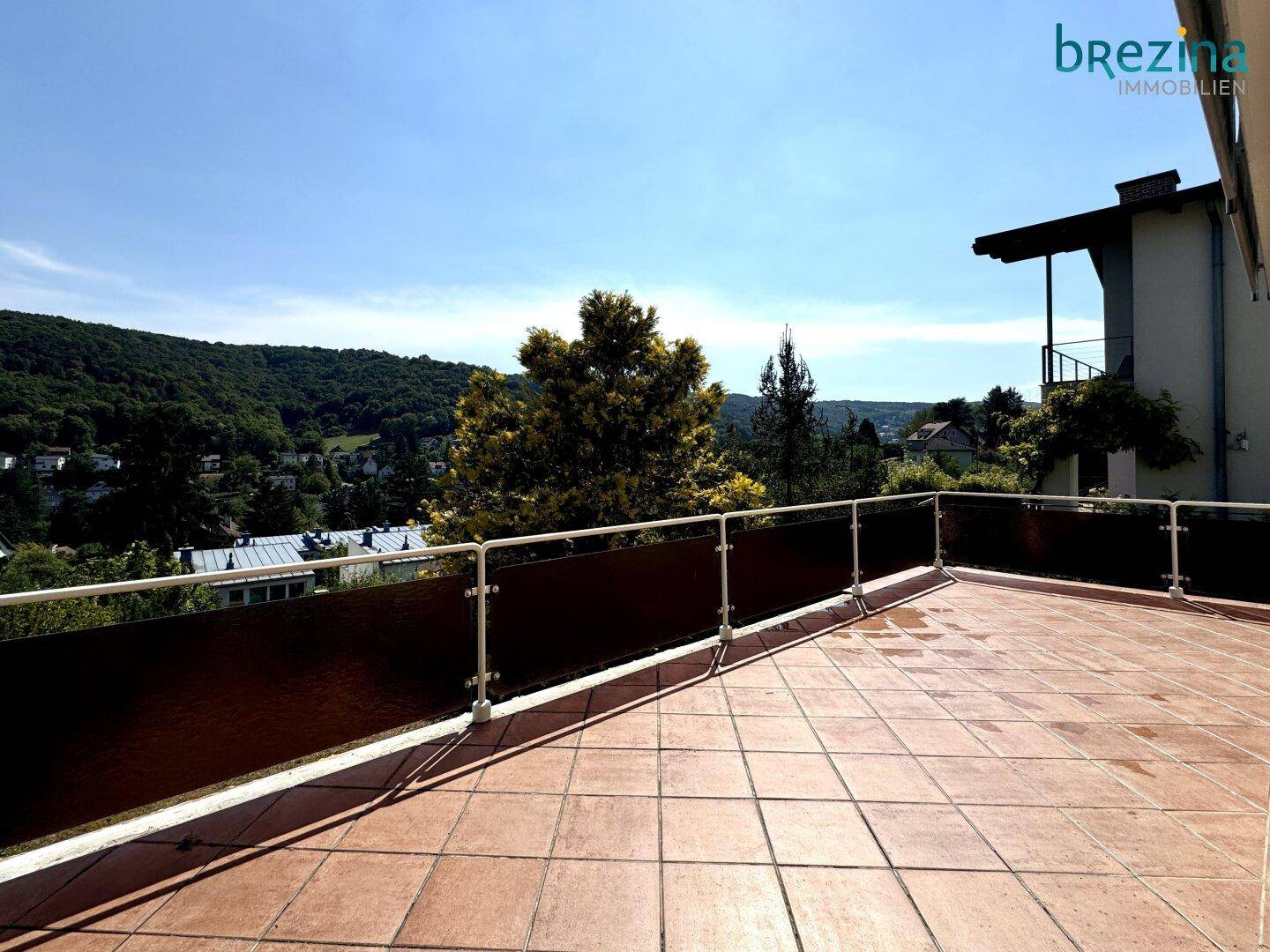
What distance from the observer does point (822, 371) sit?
17.8 meters

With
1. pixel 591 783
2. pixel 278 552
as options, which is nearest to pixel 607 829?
pixel 591 783

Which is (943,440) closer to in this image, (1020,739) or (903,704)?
(903,704)

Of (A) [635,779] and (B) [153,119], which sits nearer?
(A) [635,779]

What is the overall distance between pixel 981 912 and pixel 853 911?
406mm

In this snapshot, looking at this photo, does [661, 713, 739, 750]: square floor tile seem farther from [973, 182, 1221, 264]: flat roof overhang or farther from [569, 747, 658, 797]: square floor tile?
[973, 182, 1221, 264]: flat roof overhang

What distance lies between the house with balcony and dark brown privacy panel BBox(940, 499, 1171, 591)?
7.07 meters

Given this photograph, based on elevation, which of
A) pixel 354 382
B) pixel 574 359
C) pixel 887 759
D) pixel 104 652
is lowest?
pixel 887 759

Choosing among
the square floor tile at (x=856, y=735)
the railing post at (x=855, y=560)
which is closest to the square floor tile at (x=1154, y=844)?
the square floor tile at (x=856, y=735)

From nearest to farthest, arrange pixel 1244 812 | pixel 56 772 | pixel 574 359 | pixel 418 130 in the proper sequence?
1. pixel 56 772
2. pixel 1244 812
3. pixel 418 130
4. pixel 574 359

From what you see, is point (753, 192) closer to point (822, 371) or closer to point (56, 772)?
point (822, 371)

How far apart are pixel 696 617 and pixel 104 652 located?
3487mm

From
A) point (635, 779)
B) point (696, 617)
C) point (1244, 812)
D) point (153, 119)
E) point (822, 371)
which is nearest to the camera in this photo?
point (1244, 812)

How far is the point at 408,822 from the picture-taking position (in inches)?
91.4

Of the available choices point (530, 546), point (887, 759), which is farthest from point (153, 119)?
point (887, 759)
